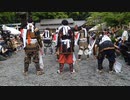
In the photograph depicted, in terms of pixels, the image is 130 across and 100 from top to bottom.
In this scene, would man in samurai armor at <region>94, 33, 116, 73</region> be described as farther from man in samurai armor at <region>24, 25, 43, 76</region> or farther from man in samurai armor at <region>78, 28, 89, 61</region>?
man in samurai armor at <region>78, 28, 89, 61</region>

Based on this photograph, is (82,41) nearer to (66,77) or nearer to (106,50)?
(106,50)

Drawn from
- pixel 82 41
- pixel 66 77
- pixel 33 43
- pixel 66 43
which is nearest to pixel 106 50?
pixel 66 43

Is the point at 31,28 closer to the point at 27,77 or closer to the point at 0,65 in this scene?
the point at 27,77

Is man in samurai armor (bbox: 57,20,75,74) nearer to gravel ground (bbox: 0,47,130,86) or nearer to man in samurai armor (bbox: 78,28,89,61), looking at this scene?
gravel ground (bbox: 0,47,130,86)

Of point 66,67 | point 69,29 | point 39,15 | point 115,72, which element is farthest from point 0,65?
point 39,15

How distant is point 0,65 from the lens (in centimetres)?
1464

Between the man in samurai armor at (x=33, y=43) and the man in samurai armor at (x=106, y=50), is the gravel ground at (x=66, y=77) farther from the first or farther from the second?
the man in samurai armor at (x=33, y=43)

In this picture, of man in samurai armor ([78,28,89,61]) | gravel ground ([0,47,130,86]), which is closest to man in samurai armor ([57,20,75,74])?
gravel ground ([0,47,130,86])

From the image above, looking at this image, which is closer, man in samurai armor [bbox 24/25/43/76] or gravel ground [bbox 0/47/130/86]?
gravel ground [bbox 0/47/130/86]

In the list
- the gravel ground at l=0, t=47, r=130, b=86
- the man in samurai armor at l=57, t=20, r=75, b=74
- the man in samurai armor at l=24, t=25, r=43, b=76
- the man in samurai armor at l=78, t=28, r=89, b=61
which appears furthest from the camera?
the man in samurai armor at l=78, t=28, r=89, b=61

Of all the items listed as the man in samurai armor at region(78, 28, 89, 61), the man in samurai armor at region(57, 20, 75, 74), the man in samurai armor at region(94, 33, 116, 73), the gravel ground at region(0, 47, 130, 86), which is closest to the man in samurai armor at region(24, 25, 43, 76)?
the gravel ground at region(0, 47, 130, 86)

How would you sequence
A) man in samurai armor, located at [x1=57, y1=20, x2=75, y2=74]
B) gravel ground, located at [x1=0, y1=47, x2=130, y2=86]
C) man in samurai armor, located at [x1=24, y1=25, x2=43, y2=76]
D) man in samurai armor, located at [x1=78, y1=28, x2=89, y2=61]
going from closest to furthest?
gravel ground, located at [x1=0, y1=47, x2=130, y2=86] < man in samurai armor, located at [x1=24, y1=25, x2=43, y2=76] < man in samurai armor, located at [x1=57, y1=20, x2=75, y2=74] < man in samurai armor, located at [x1=78, y1=28, x2=89, y2=61]

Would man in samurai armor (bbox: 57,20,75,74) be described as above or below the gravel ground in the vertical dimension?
above

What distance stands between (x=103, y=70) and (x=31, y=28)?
310 cm
